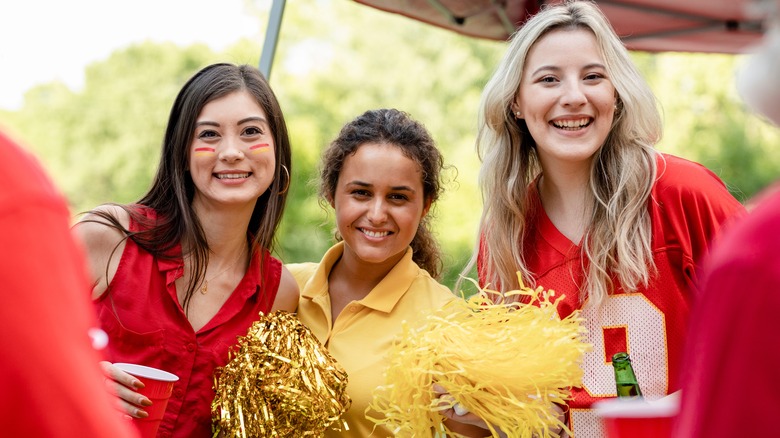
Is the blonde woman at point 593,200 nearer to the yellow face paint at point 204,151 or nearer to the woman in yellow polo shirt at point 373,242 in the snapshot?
the woman in yellow polo shirt at point 373,242

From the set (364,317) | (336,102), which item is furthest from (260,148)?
(336,102)

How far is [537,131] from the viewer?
9.45 feet

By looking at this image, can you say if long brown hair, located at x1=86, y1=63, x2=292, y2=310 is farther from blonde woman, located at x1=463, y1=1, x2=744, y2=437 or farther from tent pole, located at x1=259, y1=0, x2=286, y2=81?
tent pole, located at x1=259, y1=0, x2=286, y2=81

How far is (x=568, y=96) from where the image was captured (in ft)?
9.12

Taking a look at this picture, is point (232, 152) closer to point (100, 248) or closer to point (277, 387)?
point (100, 248)

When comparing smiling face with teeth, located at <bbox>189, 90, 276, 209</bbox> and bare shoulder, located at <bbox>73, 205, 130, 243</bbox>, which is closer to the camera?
bare shoulder, located at <bbox>73, 205, 130, 243</bbox>

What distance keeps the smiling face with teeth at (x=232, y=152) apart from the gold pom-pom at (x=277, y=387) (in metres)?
0.53

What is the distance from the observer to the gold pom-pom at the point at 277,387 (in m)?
2.52

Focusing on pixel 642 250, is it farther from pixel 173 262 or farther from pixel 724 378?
pixel 724 378

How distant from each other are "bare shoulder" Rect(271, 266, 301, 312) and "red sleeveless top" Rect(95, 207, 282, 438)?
0.56 feet

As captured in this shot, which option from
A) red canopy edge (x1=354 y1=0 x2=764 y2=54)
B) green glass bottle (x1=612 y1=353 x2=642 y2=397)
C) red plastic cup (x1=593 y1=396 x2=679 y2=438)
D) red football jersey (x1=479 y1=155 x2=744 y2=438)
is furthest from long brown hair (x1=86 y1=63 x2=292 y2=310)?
red plastic cup (x1=593 y1=396 x2=679 y2=438)

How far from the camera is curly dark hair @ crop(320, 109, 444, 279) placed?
3.27 meters

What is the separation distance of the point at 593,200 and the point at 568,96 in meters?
0.35

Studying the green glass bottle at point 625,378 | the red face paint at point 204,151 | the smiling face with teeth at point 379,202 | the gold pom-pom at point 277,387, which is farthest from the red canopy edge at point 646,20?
the green glass bottle at point 625,378
